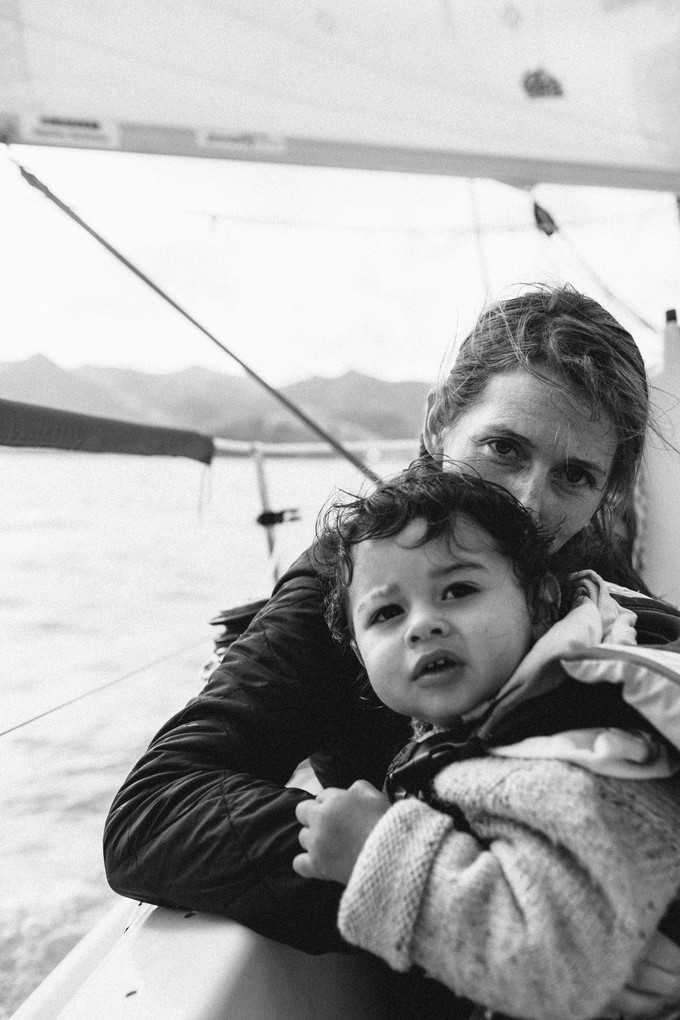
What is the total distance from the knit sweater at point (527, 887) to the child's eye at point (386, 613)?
0.17 m

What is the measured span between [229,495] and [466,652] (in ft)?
16.0

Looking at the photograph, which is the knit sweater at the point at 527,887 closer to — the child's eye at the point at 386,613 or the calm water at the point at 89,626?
Answer: the child's eye at the point at 386,613

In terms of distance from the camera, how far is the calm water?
1455mm

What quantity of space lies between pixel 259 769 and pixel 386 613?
0.20 meters

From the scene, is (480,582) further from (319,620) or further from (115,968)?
(115,968)

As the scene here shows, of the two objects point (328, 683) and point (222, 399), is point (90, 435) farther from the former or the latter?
point (222, 399)

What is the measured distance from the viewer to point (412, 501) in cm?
70

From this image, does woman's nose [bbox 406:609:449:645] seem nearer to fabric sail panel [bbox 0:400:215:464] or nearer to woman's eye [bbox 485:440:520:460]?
woman's eye [bbox 485:440:520:460]

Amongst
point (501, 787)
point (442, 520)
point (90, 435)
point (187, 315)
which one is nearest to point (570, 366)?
point (442, 520)

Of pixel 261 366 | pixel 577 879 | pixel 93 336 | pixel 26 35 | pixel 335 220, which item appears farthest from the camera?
pixel 93 336

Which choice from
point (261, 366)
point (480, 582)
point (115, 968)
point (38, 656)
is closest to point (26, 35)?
point (261, 366)

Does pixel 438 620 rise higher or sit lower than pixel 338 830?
higher

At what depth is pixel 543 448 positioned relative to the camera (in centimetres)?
84

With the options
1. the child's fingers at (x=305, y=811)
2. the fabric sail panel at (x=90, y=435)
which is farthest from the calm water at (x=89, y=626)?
the child's fingers at (x=305, y=811)
